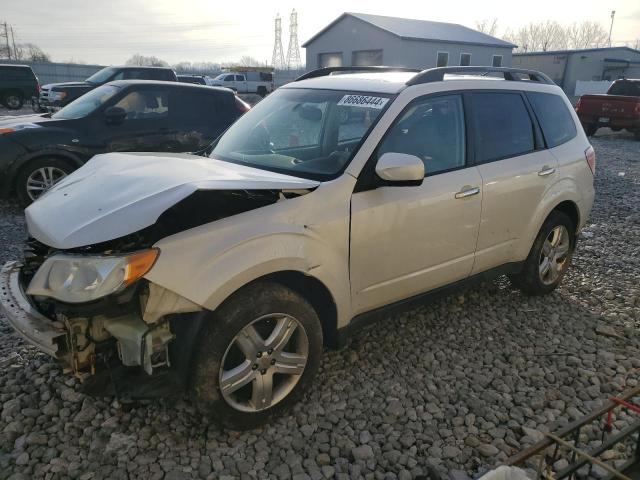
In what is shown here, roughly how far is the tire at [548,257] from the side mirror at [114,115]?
18.1 ft

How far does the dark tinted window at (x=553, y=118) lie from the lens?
4.31m

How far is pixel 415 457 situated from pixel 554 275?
2663mm

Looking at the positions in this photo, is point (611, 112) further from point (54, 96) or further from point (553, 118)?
point (54, 96)

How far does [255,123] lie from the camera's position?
3.84 metres

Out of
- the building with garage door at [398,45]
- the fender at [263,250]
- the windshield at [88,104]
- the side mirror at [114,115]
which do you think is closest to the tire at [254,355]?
the fender at [263,250]

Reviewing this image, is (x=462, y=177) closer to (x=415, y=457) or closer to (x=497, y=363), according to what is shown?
(x=497, y=363)

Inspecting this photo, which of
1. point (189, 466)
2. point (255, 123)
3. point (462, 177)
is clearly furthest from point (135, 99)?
point (189, 466)

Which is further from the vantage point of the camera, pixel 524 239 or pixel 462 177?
pixel 524 239

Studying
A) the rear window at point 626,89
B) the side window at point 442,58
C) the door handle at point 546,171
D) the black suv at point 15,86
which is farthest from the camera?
the side window at point 442,58

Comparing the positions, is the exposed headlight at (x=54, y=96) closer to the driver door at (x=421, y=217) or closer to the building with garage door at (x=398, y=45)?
the driver door at (x=421, y=217)

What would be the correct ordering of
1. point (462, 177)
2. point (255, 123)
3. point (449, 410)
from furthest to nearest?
1. point (255, 123)
2. point (462, 177)
3. point (449, 410)

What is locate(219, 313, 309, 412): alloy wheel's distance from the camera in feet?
8.67

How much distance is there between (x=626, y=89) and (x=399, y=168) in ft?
61.4

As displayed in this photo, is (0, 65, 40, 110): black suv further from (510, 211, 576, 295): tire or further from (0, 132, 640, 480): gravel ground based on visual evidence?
(510, 211, 576, 295): tire
